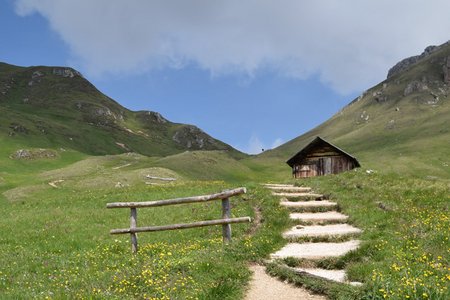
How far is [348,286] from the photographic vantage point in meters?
11.1

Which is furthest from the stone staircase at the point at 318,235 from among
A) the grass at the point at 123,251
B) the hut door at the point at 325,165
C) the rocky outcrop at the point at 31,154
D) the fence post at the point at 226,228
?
the rocky outcrop at the point at 31,154

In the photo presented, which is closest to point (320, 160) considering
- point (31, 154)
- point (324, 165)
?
point (324, 165)

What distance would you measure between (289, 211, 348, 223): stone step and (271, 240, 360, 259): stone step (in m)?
3.73

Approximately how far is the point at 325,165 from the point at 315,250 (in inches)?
2000

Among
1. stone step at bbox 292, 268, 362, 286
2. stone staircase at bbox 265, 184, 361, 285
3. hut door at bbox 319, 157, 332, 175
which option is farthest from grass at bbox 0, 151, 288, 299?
hut door at bbox 319, 157, 332, 175

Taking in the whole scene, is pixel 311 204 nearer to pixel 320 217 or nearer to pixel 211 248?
pixel 320 217

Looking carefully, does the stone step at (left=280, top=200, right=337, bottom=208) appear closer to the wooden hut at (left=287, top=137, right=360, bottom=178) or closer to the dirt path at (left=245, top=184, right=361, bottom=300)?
the dirt path at (left=245, top=184, right=361, bottom=300)

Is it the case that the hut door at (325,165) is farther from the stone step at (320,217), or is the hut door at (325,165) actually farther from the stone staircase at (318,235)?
the stone step at (320,217)

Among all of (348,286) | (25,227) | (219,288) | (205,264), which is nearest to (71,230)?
(25,227)

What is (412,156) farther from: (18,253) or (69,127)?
(69,127)

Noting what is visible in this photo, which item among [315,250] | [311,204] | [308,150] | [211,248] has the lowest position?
[315,250]

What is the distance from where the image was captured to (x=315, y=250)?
16016 mm

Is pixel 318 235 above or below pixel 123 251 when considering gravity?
above

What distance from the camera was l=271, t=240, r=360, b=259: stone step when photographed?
49.6 ft
